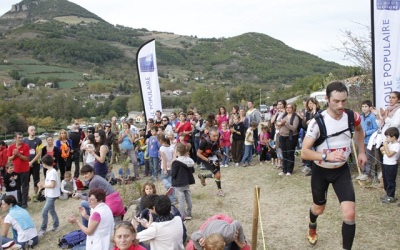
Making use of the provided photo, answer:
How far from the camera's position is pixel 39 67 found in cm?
8775

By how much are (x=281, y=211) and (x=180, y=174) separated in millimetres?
1963

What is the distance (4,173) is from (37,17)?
160 m

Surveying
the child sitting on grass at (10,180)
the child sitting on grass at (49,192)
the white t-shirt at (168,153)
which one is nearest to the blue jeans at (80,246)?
the child sitting on grass at (49,192)

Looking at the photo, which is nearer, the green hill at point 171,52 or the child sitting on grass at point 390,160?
the child sitting on grass at point 390,160

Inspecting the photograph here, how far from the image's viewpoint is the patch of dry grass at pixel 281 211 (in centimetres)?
508

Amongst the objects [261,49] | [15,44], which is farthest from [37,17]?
[261,49]

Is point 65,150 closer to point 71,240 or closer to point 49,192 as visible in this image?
point 49,192

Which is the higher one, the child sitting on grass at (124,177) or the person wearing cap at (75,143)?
the person wearing cap at (75,143)

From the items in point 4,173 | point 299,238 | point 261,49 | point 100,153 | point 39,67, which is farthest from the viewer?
point 261,49

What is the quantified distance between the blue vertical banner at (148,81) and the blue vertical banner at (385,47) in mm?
7215

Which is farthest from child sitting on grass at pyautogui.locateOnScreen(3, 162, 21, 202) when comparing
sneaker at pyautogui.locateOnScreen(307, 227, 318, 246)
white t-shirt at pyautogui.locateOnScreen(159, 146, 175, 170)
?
sneaker at pyautogui.locateOnScreen(307, 227, 318, 246)

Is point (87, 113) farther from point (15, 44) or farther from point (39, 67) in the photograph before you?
point (15, 44)

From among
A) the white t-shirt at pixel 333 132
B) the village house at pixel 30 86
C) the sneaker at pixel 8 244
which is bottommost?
the sneaker at pixel 8 244

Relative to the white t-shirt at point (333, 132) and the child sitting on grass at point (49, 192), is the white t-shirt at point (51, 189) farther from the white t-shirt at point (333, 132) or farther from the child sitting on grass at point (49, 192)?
the white t-shirt at point (333, 132)
